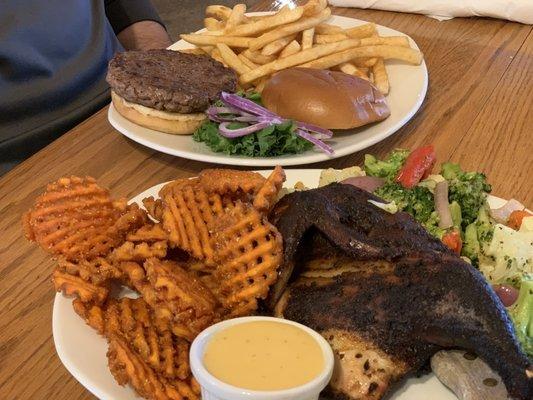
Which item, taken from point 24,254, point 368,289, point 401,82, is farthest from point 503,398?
point 401,82

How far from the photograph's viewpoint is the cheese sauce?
1239mm

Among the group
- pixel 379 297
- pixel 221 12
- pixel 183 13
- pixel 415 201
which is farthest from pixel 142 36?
pixel 183 13

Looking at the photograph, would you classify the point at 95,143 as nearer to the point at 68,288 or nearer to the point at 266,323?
the point at 68,288

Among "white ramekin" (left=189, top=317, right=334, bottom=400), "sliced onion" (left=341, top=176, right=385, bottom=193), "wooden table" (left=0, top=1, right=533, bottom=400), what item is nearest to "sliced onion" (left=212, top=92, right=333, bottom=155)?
"wooden table" (left=0, top=1, right=533, bottom=400)

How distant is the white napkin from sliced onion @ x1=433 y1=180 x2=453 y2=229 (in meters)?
2.04

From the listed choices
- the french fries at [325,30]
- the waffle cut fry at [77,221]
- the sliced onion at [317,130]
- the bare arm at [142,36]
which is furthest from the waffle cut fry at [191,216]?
the bare arm at [142,36]

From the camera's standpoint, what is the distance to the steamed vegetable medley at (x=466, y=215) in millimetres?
1683

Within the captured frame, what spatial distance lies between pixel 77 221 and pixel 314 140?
43.6 inches

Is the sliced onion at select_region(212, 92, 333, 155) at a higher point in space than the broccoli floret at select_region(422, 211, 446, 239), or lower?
lower

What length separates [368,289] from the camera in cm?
142

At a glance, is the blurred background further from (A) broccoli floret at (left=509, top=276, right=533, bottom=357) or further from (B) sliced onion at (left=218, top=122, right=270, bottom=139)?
(A) broccoli floret at (left=509, top=276, right=533, bottom=357)

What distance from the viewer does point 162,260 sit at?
5.33ft

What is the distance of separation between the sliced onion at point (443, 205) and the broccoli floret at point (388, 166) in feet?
0.58

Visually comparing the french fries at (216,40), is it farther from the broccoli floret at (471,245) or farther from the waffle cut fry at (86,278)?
the waffle cut fry at (86,278)
